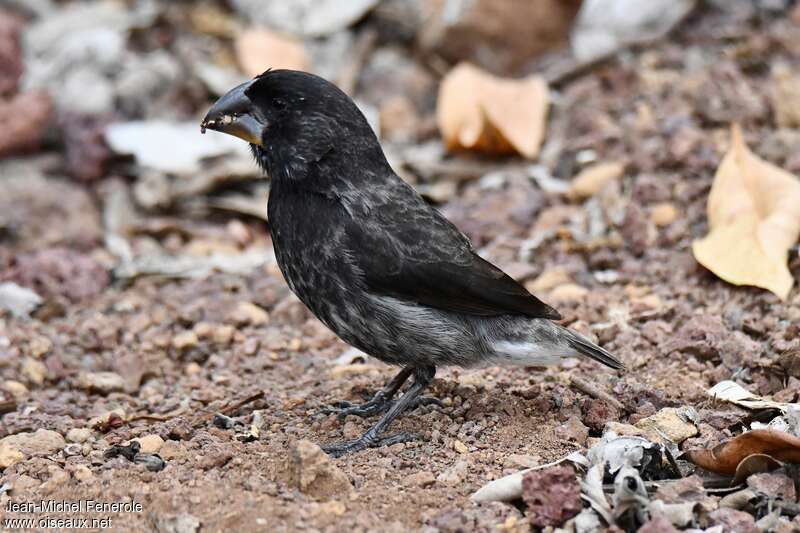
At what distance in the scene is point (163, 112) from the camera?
7.16 meters

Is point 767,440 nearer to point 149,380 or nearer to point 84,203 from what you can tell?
point 149,380

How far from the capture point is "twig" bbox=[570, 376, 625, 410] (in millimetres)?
4175

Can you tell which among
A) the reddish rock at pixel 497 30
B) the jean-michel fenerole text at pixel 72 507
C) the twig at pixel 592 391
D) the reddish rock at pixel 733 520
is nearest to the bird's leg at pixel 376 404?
the twig at pixel 592 391

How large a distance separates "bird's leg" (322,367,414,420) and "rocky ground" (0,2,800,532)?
64 millimetres

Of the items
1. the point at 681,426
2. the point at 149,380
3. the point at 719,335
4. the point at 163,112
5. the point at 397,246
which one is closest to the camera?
the point at 681,426

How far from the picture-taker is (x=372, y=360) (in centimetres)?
520

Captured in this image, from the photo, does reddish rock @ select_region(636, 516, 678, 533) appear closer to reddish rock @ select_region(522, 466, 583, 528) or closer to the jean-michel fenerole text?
reddish rock @ select_region(522, 466, 583, 528)

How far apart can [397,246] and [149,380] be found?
60.5 inches

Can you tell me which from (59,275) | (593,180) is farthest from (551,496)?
(59,275)

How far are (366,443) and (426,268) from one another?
0.72 m

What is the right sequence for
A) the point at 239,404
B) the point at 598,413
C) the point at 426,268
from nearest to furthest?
the point at 598,413 < the point at 426,268 < the point at 239,404

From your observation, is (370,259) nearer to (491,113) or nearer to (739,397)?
(739,397)

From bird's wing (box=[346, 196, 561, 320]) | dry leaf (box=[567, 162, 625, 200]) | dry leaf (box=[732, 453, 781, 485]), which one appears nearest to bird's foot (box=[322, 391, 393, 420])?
bird's wing (box=[346, 196, 561, 320])

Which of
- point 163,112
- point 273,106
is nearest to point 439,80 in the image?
point 163,112
